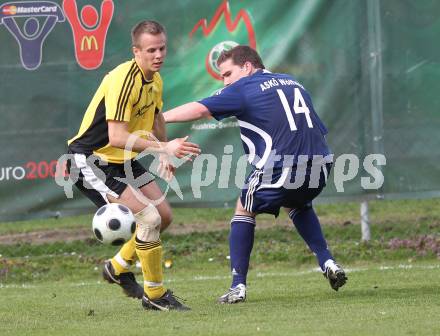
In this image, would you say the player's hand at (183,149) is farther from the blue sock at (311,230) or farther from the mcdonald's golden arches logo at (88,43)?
the mcdonald's golden arches logo at (88,43)

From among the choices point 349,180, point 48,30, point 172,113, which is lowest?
point 349,180

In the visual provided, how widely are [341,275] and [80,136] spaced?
7.73ft

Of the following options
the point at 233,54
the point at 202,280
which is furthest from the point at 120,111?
the point at 202,280

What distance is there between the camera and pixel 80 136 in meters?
8.29

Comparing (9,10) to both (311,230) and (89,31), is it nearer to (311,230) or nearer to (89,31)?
(89,31)

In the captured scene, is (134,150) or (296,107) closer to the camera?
(134,150)

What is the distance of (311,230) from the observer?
8.67 m

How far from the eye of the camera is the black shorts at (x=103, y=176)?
809 centimetres

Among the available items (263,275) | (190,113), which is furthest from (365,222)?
(190,113)

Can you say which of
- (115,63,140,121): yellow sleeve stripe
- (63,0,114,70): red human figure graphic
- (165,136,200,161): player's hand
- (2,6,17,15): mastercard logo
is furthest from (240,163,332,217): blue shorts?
(2,6,17,15): mastercard logo

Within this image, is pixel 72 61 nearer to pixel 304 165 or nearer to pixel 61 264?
pixel 61 264

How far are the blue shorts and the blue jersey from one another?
3.3 inches

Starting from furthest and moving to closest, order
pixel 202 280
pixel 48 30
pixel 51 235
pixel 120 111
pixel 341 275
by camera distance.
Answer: pixel 51 235 < pixel 48 30 < pixel 202 280 < pixel 341 275 < pixel 120 111

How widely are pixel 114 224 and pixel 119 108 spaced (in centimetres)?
87
